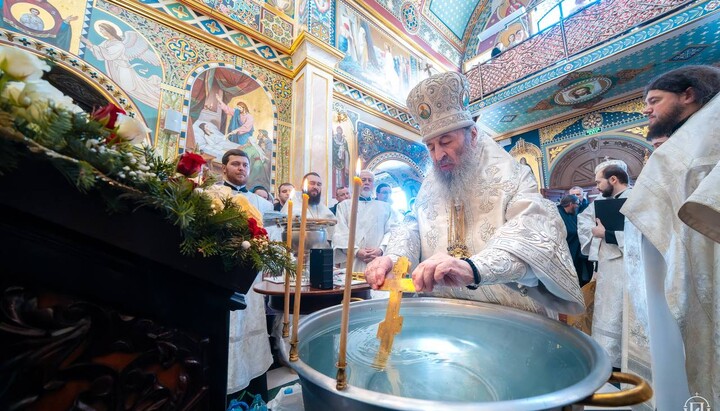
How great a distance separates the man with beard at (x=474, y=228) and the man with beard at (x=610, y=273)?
195cm

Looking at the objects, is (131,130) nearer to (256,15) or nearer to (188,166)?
(188,166)

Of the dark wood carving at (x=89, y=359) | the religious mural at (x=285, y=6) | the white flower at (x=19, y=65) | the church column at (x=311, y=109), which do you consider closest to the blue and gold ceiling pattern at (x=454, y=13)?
the religious mural at (x=285, y=6)

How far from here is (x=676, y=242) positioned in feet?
3.77

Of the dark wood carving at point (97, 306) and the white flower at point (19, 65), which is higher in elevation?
the white flower at point (19, 65)

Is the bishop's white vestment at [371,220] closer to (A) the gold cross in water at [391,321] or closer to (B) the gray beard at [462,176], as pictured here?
(B) the gray beard at [462,176]

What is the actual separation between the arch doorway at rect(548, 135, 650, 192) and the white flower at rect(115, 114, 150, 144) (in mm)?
9266

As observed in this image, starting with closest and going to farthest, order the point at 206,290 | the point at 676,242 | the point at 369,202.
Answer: the point at 206,290 → the point at 676,242 → the point at 369,202

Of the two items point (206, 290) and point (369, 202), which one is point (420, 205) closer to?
point (206, 290)

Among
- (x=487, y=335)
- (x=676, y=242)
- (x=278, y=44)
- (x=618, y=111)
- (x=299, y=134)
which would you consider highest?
(x=278, y=44)

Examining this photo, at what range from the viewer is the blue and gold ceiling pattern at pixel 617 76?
5.30m

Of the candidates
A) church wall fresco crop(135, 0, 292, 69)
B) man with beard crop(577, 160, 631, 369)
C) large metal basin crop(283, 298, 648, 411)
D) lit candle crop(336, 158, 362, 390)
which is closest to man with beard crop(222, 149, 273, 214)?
large metal basin crop(283, 298, 648, 411)

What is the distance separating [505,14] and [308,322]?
13.0m

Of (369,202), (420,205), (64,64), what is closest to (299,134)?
(369,202)

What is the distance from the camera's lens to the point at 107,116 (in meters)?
0.62
